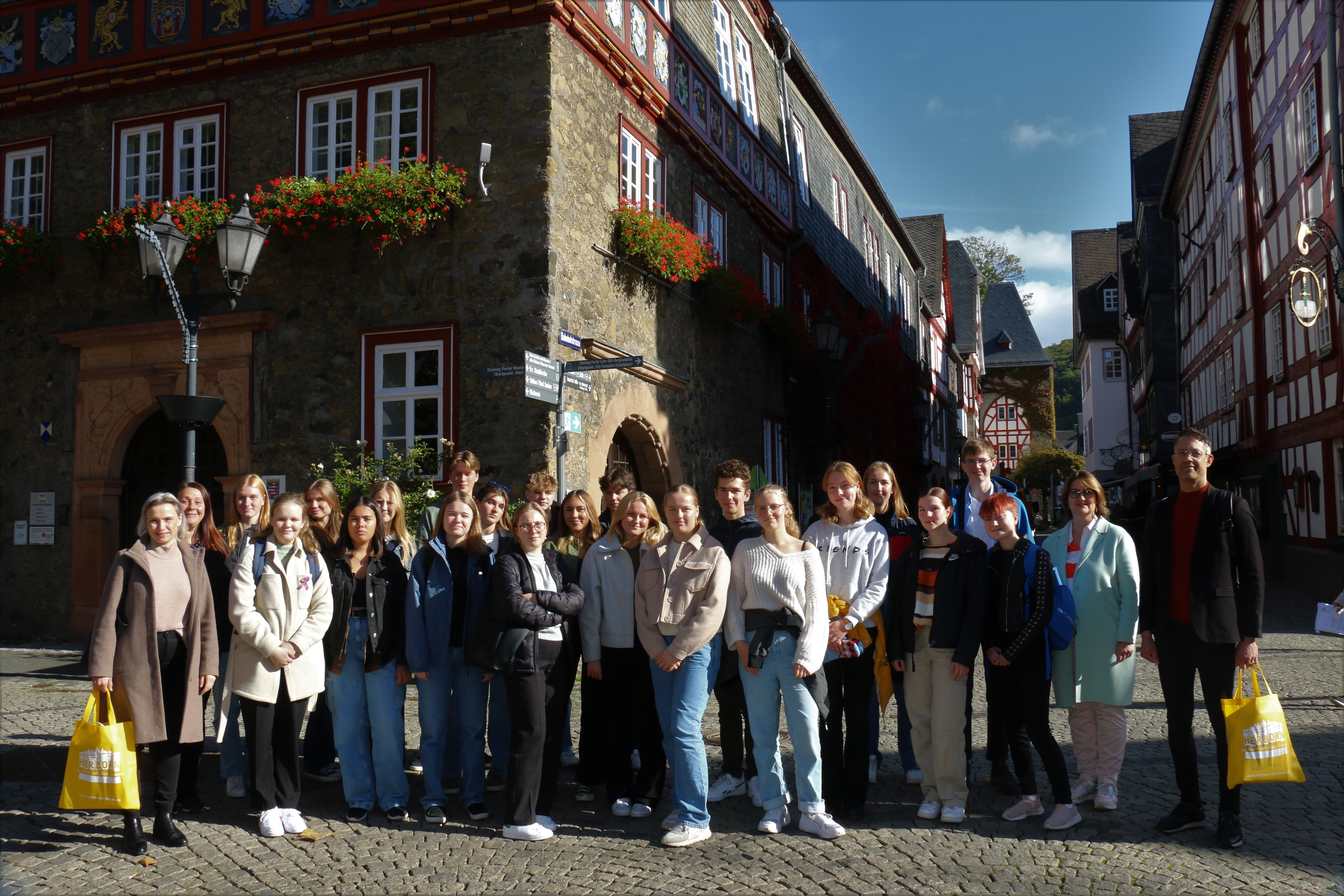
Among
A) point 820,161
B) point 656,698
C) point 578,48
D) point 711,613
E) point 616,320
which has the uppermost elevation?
point 820,161

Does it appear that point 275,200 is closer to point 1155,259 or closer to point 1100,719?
point 1100,719

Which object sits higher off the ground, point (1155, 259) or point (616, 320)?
point (1155, 259)

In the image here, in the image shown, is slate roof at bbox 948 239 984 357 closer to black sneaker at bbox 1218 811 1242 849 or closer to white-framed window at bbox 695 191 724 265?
white-framed window at bbox 695 191 724 265

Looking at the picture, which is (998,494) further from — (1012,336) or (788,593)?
(1012,336)

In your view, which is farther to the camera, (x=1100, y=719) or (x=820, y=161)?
(x=820, y=161)

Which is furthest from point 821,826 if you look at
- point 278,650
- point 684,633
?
point 278,650

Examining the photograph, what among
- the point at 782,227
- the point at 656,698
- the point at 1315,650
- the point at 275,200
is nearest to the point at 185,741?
the point at 656,698

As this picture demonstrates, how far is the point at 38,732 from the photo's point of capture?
7129 millimetres

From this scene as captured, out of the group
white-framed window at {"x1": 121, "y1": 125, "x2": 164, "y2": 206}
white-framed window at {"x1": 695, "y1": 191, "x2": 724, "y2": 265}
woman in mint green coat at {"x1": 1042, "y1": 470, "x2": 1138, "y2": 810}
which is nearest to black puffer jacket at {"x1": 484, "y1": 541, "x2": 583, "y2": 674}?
woman in mint green coat at {"x1": 1042, "y1": 470, "x2": 1138, "y2": 810}

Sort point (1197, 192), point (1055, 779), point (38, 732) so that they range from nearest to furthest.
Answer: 1. point (1055, 779)
2. point (38, 732)
3. point (1197, 192)

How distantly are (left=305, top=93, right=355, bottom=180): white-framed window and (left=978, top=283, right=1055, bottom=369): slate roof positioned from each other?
56377 mm

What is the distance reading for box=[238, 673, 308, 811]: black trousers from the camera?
4.93 metres

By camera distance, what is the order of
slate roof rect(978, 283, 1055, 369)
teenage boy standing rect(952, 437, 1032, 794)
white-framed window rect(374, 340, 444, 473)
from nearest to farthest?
teenage boy standing rect(952, 437, 1032, 794) < white-framed window rect(374, 340, 444, 473) < slate roof rect(978, 283, 1055, 369)

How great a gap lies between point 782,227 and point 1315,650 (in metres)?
10.1
